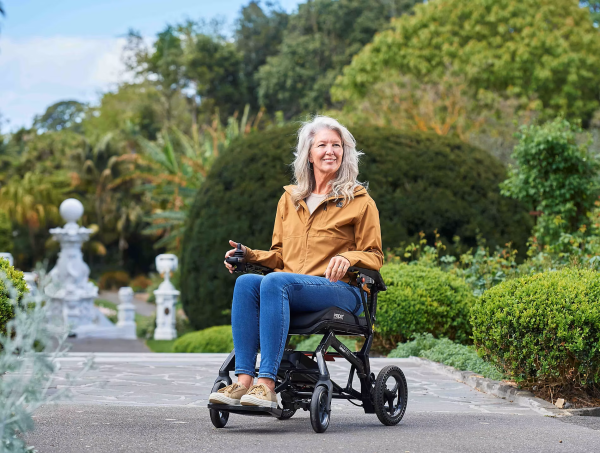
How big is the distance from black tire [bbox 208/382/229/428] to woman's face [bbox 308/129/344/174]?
1311 millimetres

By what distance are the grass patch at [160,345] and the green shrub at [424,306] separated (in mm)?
6200

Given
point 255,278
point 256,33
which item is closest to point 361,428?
point 255,278

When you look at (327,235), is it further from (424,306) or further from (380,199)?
(380,199)

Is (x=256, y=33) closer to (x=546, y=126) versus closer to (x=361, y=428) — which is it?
(x=546, y=126)

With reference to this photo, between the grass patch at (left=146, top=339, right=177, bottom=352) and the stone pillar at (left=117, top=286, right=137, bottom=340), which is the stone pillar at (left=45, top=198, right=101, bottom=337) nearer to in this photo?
the stone pillar at (left=117, top=286, right=137, bottom=340)

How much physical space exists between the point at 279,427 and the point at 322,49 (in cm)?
3377

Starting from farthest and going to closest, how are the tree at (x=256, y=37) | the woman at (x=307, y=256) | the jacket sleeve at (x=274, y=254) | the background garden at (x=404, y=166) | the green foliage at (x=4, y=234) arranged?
the tree at (x=256, y=37) → the green foliage at (x=4, y=234) → the background garden at (x=404, y=166) → the jacket sleeve at (x=274, y=254) → the woman at (x=307, y=256)

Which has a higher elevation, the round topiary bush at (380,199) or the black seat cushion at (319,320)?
the round topiary bush at (380,199)

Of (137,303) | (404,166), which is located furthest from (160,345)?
(137,303)

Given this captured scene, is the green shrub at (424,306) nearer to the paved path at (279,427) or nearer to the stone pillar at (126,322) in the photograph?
the paved path at (279,427)

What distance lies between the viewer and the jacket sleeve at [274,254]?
418 centimetres

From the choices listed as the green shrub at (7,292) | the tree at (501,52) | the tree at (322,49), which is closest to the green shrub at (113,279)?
the tree at (322,49)

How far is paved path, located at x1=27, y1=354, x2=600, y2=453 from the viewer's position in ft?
11.3

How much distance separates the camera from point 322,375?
372cm
